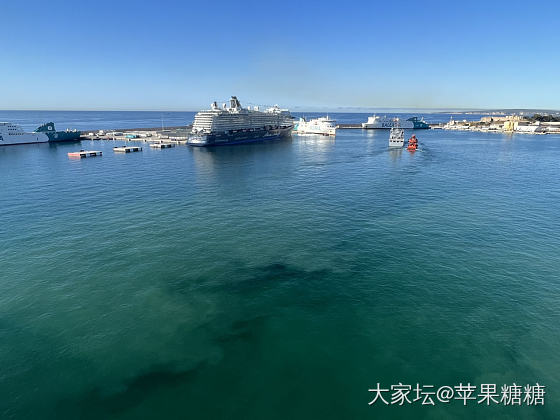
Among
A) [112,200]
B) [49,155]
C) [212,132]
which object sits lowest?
[112,200]

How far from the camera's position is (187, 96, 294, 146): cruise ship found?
149 m

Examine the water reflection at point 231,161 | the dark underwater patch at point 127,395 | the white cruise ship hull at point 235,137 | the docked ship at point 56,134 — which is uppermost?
the docked ship at point 56,134

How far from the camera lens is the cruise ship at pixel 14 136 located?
473 feet

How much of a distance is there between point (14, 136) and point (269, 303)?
181188mm

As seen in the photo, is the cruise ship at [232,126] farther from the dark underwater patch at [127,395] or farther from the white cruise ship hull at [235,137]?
the dark underwater patch at [127,395]

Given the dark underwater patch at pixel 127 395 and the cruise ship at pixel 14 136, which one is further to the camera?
the cruise ship at pixel 14 136

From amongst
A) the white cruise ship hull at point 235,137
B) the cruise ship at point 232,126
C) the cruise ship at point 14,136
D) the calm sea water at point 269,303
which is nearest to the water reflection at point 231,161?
the white cruise ship hull at point 235,137

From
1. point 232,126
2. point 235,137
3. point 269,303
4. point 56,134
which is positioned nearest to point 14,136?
point 56,134

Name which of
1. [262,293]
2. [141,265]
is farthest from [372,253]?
[141,265]

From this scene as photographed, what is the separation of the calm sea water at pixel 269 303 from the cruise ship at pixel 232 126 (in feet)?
297

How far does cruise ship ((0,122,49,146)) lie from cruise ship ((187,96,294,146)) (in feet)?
268

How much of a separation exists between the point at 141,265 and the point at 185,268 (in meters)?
5.52

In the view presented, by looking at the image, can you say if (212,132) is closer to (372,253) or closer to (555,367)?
(372,253)

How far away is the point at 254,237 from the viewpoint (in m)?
44.8
